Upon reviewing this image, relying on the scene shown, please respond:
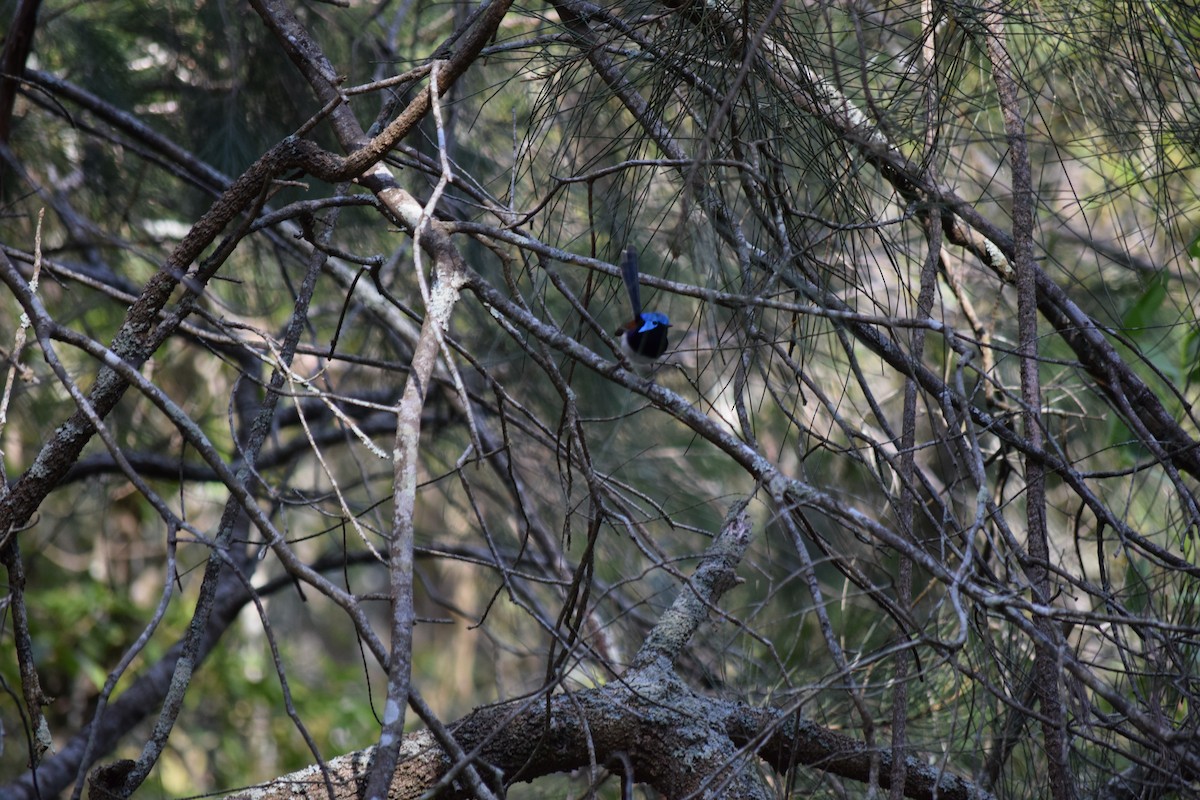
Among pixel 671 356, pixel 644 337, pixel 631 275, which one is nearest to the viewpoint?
pixel 631 275

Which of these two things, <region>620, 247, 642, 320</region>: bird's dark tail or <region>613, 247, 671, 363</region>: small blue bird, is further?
<region>613, 247, 671, 363</region>: small blue bird

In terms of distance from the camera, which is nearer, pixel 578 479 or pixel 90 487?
pixel 578 479

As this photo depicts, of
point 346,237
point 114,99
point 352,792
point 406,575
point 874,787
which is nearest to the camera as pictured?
point 406,575

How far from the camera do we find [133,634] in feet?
18.6

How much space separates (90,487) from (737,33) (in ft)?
9.96

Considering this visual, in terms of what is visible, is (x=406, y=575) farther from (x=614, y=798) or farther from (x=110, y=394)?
(x=614, y=798)

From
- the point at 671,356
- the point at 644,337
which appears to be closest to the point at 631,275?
the point at 644,337

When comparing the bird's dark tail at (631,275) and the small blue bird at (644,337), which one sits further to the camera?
the small blue bird at (644,337)

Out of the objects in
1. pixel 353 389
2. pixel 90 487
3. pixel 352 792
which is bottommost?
pixel 352 792

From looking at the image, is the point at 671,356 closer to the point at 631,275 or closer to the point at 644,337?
the point at 644,337

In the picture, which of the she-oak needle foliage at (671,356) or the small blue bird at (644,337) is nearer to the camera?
the she-oak needle foliage at (671,356)

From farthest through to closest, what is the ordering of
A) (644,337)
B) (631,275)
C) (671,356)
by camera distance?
(671,356), (644,337), (631,275)

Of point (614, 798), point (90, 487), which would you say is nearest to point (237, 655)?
point (90, 487)

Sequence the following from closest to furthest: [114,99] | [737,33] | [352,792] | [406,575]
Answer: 1. [406,575]
2. [352,792]
3. [737,33]
4. [114,99]
